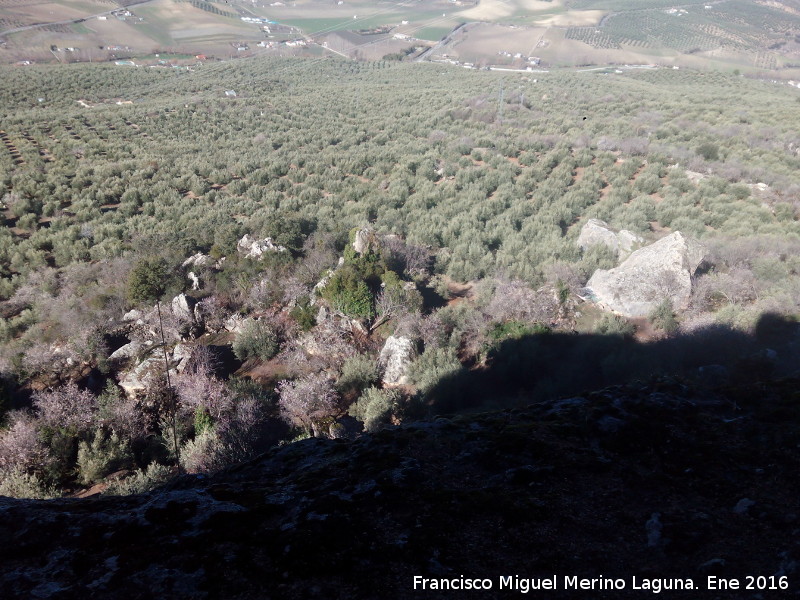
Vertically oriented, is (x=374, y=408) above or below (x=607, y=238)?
below

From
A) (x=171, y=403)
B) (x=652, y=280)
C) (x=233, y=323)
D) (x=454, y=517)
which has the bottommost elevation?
(x=171, y=403)

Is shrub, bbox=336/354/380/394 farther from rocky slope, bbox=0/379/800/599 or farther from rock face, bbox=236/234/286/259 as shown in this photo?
rock face, bbox=236/234/286/259

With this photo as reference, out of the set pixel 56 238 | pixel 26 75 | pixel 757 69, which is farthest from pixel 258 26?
pixel 757 69

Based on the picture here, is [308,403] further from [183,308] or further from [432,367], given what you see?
[183,308]

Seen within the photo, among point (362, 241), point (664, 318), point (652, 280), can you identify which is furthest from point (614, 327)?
point (362, 241)

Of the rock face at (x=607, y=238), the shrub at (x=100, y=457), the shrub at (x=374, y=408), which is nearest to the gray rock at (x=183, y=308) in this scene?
the shrub at (x=100, y=457)

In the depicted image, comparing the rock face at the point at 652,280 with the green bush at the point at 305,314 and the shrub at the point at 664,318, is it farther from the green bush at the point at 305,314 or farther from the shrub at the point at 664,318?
the green bush at the point at 305,314

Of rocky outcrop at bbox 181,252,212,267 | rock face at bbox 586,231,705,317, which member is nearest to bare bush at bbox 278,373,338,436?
rocky outcrop at bbox 181,252,212,267

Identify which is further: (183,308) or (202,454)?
(183,308)
